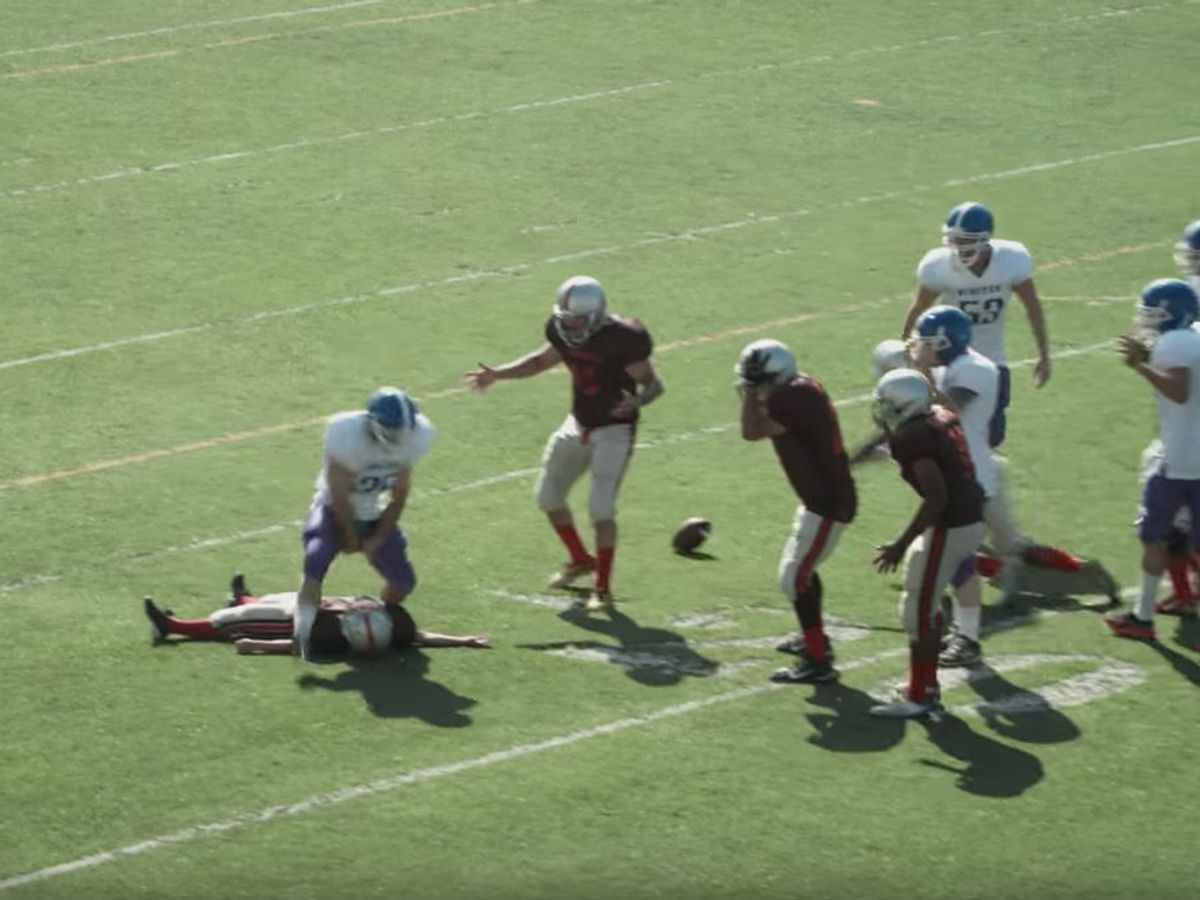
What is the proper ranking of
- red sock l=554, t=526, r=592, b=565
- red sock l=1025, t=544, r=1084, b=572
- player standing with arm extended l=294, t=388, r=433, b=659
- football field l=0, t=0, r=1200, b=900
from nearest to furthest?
football field l=0, t=0, r=1200, b=900, player standing with arm extended l=294, t=388, r=433, b=659, red sock l=1025, t=544, r=1084, b=572, red sock l=554, t=526, r=592, b=565

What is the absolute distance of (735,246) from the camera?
65.0ft

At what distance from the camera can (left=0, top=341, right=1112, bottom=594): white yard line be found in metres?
13.7

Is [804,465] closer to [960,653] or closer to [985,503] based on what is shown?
[960,653]

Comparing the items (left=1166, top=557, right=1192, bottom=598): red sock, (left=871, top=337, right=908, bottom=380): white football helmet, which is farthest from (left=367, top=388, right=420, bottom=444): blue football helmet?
(left=1166, top=557, right=1192, bottom=598): red sock

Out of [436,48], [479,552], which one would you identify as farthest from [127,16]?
[479,552]

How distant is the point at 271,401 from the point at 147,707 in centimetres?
505

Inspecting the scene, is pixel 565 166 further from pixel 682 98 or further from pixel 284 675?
pixel 284 675

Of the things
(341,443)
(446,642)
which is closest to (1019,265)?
(446,642)

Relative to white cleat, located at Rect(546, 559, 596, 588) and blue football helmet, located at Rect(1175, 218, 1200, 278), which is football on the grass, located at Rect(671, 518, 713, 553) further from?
blue football helmet, located at Rect(1175, 218, 1200, 278)

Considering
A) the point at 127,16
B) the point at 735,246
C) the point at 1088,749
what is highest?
the point at 127,16

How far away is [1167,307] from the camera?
12.8 metres

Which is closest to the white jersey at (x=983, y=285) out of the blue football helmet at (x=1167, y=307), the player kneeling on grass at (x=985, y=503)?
the player kneeling on grass at (x=985, y=503)

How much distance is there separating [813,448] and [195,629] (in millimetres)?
3102

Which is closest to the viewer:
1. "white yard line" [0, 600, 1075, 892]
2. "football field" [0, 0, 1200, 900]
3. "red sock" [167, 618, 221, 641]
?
"white yard line" [0, 600, 1075, 892]
